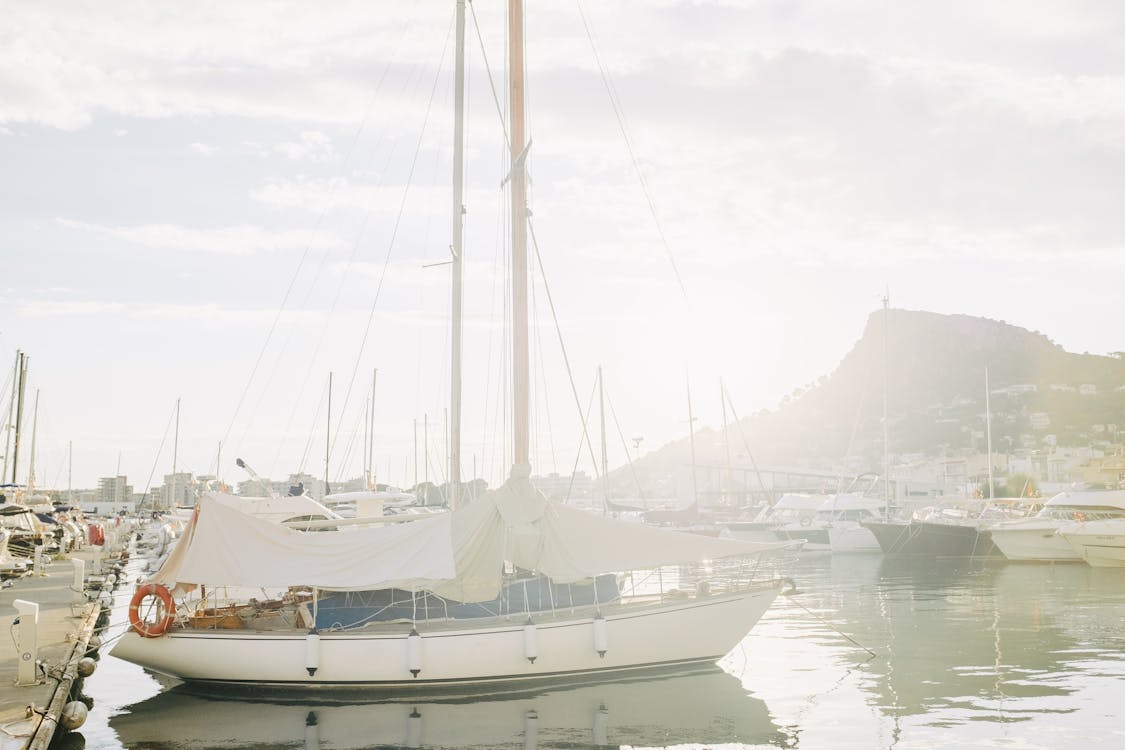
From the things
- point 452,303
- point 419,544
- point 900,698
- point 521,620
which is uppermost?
point 452,303

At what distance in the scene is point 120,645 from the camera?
757 inches

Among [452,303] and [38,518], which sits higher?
[452,303]

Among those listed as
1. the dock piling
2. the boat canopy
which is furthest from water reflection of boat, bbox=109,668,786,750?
the boat canopy

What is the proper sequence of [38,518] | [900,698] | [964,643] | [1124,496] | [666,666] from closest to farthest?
[900,698], [666,666], [964,643], [1124,496], [38,518]

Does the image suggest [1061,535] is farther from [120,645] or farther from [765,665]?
[120,645]

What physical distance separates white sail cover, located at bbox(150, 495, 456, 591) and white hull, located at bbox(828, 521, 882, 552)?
159 feet

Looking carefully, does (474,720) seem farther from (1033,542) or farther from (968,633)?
(1033,542)

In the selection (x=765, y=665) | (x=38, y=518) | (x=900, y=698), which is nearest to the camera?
(x=900, y=698)

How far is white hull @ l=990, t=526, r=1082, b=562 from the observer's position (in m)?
51.7

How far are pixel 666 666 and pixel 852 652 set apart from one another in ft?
20.1

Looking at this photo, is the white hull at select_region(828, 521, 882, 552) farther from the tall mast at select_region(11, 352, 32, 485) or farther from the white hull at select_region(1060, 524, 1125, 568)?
the tall mast at select_region(11, 352, 32, 485)

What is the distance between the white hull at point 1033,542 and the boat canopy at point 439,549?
39165mm

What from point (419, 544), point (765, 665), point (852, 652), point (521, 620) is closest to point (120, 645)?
point (419, 544)

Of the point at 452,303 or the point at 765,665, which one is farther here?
the point at 452,303
